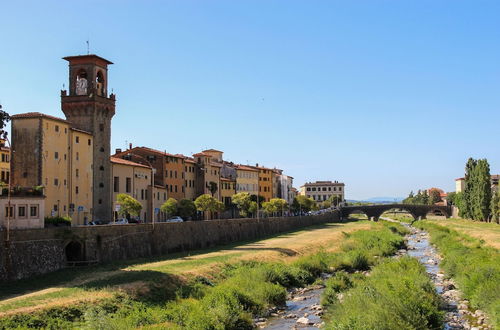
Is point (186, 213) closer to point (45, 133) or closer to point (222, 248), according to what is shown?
point (222, 248)

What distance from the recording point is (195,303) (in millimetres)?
34844

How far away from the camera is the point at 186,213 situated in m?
91.6

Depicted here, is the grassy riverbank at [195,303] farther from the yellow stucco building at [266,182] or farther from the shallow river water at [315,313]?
the yellow stucco building at [266,182]

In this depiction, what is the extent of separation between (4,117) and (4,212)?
6903 mm

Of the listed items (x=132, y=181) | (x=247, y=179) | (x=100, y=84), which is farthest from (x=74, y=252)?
(x=247, y=179)

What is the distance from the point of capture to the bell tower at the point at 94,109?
74.5m

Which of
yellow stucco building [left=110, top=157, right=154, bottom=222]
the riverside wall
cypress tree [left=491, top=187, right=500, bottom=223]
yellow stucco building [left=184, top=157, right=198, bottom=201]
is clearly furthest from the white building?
cypress tree [left=491, top=187, right=500, bottom=223]

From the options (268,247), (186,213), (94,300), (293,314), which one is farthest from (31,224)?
(186,213)

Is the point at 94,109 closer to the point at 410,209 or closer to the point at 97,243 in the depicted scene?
the point at 97,243

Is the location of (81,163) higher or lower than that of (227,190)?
higher

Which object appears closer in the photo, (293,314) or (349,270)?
(293,314)

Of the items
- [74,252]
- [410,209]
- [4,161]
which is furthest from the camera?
[410,209]

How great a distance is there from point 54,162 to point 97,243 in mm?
18646

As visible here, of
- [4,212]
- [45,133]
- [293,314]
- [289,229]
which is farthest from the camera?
[289,229]
